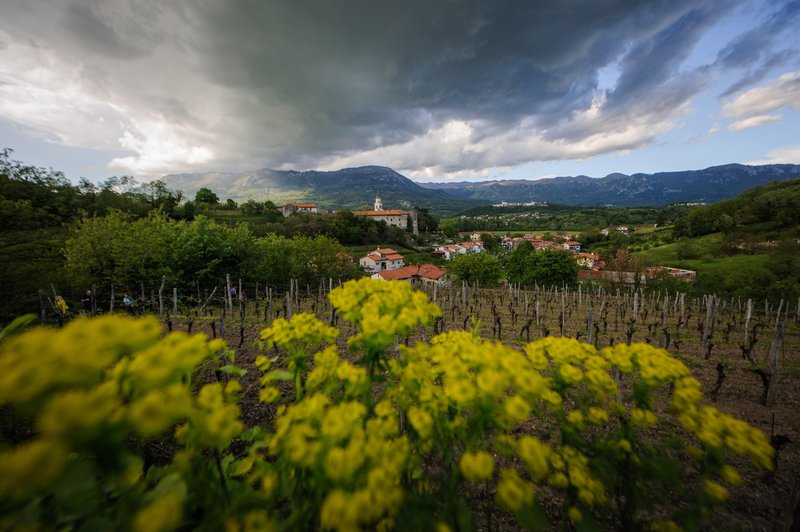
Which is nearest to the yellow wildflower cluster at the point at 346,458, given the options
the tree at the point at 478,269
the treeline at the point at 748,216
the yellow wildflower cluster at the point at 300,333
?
the yellow wildflower cluster at the point at 300,333

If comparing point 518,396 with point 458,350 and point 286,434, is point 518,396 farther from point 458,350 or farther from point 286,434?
point 286,434

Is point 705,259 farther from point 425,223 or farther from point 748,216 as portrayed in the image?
point 425,223

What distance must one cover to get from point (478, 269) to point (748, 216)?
76.4 meters

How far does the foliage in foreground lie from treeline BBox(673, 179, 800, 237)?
318 feet

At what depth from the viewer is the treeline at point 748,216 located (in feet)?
207

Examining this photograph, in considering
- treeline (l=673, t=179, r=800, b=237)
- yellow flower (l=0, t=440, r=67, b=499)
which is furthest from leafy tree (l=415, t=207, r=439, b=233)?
yellow flower (l=0, t=440, r=67, b=499)

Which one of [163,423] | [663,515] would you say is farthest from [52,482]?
[663,515]

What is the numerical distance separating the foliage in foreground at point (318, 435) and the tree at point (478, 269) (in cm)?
4062

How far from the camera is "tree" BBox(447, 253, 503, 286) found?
42188 mm

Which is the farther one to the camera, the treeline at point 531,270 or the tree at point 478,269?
the treeline at point 531,270

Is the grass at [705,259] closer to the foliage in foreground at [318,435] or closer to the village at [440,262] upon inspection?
the village at [440,262]

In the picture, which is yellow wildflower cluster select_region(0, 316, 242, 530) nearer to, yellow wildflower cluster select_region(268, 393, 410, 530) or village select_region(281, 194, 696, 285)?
yellow wildflower cluster select_region(268, 393, 410, 530)

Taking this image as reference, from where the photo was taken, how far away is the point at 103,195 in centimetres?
3797

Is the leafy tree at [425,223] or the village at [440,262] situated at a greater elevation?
the leafy tree at [425,223]
